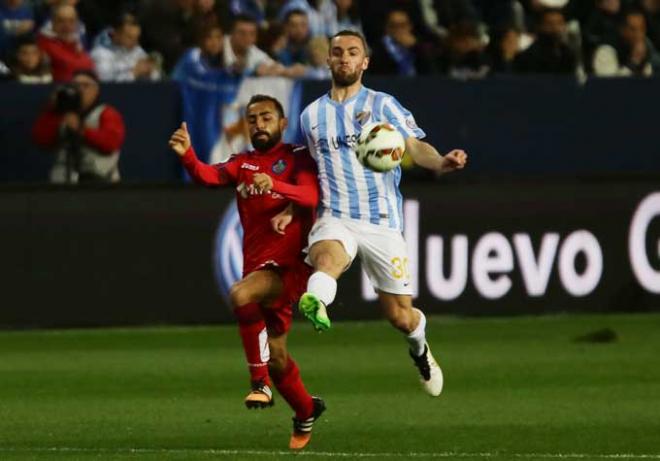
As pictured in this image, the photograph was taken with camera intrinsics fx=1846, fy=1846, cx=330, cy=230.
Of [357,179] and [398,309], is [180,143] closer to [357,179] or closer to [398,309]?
[357,179]

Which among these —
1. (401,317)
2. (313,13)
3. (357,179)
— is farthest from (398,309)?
(313,13)

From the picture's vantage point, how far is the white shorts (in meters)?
9.91

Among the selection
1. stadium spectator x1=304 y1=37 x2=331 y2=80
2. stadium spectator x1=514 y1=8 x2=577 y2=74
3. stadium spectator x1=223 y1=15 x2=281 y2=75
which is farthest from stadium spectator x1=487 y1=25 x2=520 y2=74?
stadium spectator x1=223 y1=15 x2=281 y2=75

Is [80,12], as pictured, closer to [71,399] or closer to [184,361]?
[184,361]

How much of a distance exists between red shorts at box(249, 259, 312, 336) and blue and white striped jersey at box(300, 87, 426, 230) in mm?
435

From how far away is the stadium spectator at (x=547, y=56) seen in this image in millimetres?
18453

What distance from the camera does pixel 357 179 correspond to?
9.92 metres

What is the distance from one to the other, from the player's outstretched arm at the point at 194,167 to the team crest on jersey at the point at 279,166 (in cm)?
25

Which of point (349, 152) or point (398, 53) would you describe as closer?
point (349, 152)

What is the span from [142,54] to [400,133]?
327 inches

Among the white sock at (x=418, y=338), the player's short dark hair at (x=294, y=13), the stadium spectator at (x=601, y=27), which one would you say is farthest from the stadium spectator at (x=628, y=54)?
the white sock at (x=418, y=338)

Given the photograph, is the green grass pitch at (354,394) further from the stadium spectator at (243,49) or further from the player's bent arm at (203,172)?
the stadium spectator at (243,49)

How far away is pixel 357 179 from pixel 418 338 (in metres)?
0.97

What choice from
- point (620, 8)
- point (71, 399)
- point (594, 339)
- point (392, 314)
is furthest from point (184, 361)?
point (620, 8)
